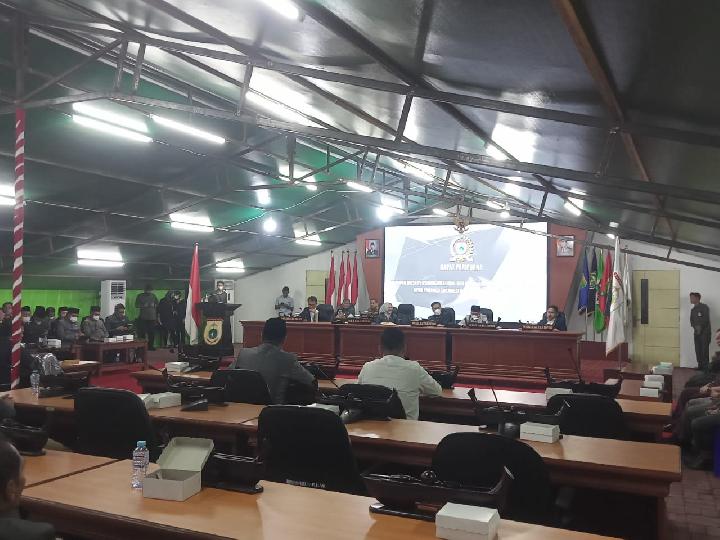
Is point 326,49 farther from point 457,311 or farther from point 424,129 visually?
point 457,311

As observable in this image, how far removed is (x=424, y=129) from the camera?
22.7 ft

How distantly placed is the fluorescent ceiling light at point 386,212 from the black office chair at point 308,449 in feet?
39.4

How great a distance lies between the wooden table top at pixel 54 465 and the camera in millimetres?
2359

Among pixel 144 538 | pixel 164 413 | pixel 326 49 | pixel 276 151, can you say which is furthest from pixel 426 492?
pixel 276 151

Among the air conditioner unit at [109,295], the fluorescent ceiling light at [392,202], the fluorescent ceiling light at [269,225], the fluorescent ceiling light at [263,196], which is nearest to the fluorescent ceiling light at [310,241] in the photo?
the fluorescent ceiling light at [269,225]

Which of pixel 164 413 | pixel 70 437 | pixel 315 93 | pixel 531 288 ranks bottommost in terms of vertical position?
pixel 70 437

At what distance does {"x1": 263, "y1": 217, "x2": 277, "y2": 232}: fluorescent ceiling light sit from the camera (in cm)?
1387

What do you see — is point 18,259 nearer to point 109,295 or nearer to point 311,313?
point 311,313

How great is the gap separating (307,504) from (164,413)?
1873mm

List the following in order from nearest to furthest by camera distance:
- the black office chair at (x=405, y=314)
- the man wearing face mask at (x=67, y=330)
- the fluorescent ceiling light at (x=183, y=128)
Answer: the fluorescent ceiling light at (x=183, y=128)
the man wearing face mask at (x=67, y=330)
the black office chair at (x=405, y=314)

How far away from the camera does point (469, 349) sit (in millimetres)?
9703

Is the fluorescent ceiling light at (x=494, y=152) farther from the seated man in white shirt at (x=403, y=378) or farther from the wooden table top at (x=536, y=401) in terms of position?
the seated man in white shirt at (x=403, y=378)

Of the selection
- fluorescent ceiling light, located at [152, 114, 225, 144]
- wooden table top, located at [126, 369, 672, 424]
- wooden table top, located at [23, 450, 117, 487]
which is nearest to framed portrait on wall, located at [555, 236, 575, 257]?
fluorescent ceiling light, located at [152, 114, 225, 144]

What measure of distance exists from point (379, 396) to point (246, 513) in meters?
1.79
